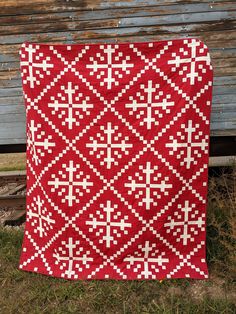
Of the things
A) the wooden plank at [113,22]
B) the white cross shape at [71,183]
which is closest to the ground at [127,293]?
the white cross shape at [71,183]

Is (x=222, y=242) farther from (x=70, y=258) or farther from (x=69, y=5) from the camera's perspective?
(x=69, y=5)

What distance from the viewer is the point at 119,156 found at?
2973 millimetres

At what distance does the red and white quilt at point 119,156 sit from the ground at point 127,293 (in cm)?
11

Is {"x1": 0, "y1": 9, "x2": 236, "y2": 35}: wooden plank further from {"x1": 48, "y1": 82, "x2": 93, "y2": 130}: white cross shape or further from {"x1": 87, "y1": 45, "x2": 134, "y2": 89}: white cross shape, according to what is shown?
{"x1": 48, "y1": 82, "x2": 93, "y2": 130}: white cross shape

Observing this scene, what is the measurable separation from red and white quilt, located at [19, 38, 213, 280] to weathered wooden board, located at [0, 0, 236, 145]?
1089 millimetres

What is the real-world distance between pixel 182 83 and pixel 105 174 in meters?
1.00

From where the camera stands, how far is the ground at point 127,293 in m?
2.72

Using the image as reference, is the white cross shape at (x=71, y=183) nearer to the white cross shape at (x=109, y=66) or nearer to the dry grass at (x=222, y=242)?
the white cross shape at (x=109, y=66)

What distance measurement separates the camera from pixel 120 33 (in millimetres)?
3840

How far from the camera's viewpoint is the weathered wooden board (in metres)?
3.77

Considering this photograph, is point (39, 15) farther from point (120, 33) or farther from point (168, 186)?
point (168, 186)

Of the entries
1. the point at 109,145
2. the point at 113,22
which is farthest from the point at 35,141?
the point at 113,22

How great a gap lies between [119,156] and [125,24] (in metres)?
1.69

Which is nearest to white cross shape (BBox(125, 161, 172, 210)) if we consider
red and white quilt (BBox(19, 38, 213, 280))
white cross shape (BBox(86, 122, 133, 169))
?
red and white quilt (BBox(19, 38, 213, 280))
